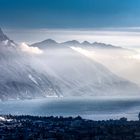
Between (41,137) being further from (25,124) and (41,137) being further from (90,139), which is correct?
(25,124)

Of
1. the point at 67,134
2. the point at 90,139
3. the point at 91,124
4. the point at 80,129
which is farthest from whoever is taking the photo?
the point at 91,124

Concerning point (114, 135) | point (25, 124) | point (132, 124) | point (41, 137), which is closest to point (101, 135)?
point (114, 135)

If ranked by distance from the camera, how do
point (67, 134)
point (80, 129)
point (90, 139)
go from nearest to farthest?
point (90, 139) < point (67, 134) < point (80, 129)

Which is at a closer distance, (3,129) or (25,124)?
(3,129)

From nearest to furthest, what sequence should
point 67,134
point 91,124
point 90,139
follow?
point 90,139 < point 67,134 < point 91,124

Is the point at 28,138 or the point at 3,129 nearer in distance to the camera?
the point at 28,138

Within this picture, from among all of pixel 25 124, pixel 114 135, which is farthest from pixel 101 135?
pixel 25 124

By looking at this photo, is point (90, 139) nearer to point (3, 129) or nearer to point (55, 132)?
point (55, 132)

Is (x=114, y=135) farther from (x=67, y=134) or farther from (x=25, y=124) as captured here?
(x=25, y=124)
